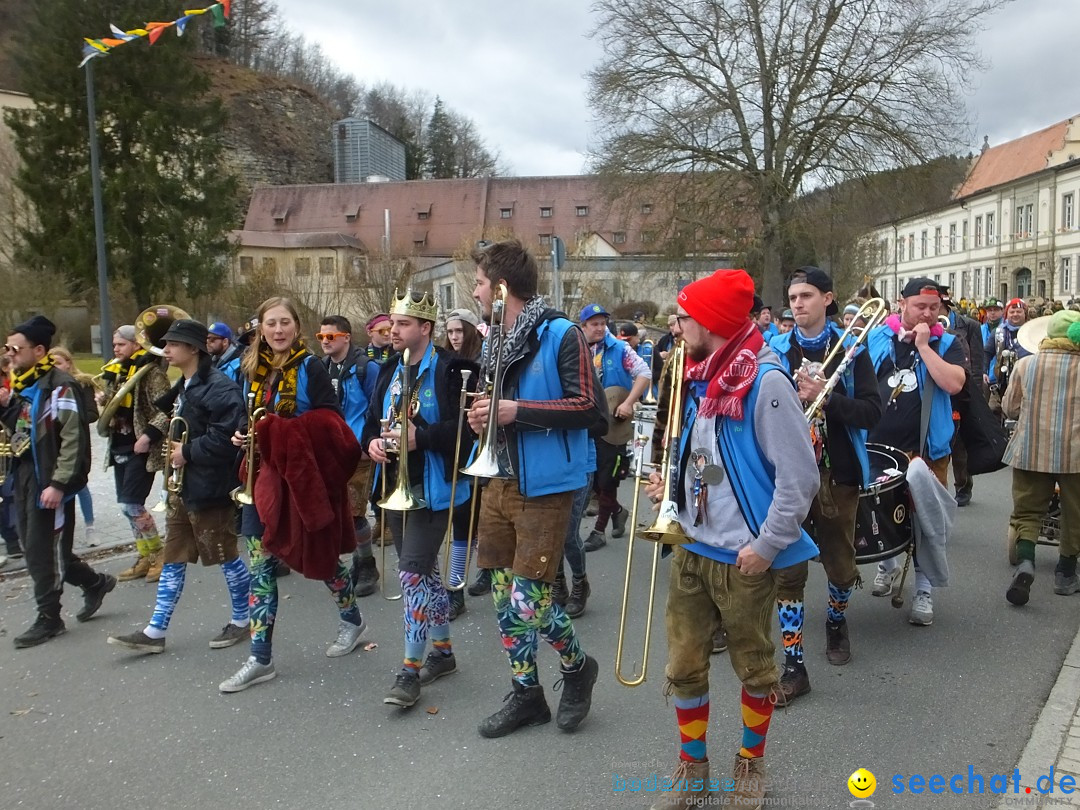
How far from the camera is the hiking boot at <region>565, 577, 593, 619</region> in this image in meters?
5.25

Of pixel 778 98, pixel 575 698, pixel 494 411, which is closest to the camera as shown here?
pixel 494 411

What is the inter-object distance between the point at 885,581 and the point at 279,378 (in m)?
4.11

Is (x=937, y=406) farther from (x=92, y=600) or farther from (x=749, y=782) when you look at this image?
(x=92, y=600)

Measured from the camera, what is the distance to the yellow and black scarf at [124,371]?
597 centimetres

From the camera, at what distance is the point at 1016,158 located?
62.0 metres

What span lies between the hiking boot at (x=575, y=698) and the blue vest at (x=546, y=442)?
879 mm

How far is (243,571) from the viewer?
4.88m

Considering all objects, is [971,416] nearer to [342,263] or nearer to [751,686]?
[751,686]

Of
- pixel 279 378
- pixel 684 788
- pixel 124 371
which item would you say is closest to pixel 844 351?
pixel 684 788

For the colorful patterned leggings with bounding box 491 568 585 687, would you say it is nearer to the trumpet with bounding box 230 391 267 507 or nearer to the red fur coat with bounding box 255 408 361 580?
the red fur coat with bounding box 255 408 361 580

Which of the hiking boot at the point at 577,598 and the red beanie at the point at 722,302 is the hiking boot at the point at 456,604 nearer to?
the hiking boot at the point at 577,598

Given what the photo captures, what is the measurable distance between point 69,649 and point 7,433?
143 cm

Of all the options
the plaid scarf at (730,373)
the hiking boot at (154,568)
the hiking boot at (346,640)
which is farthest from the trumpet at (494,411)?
the hiking boot at (154,568)

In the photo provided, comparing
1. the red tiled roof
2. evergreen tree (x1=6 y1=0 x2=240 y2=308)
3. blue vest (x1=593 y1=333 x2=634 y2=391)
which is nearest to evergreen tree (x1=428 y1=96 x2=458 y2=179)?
the red tiled roof
